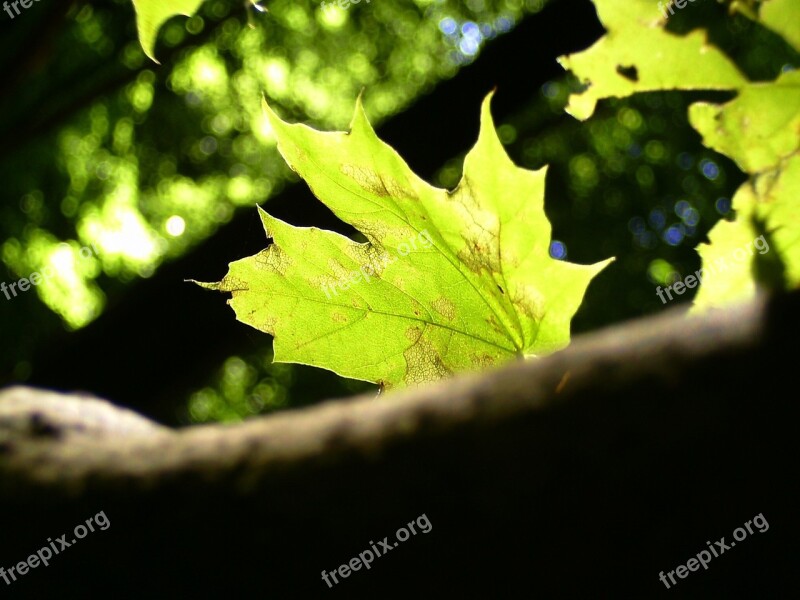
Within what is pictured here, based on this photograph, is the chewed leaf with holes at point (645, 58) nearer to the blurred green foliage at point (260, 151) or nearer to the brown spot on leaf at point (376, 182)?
the brown spot on leaf at point (376, 182)

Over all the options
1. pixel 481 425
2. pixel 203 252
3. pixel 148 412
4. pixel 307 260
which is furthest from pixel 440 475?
pixel 148 412

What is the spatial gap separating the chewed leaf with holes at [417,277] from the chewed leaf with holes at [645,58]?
0.17 m

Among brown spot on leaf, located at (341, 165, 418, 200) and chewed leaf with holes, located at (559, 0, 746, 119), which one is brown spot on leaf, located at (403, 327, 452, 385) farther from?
chewed leaf with holes, located at (559, 0, 746, 119)

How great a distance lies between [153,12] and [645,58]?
1.66 feet

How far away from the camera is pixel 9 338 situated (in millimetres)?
2990
